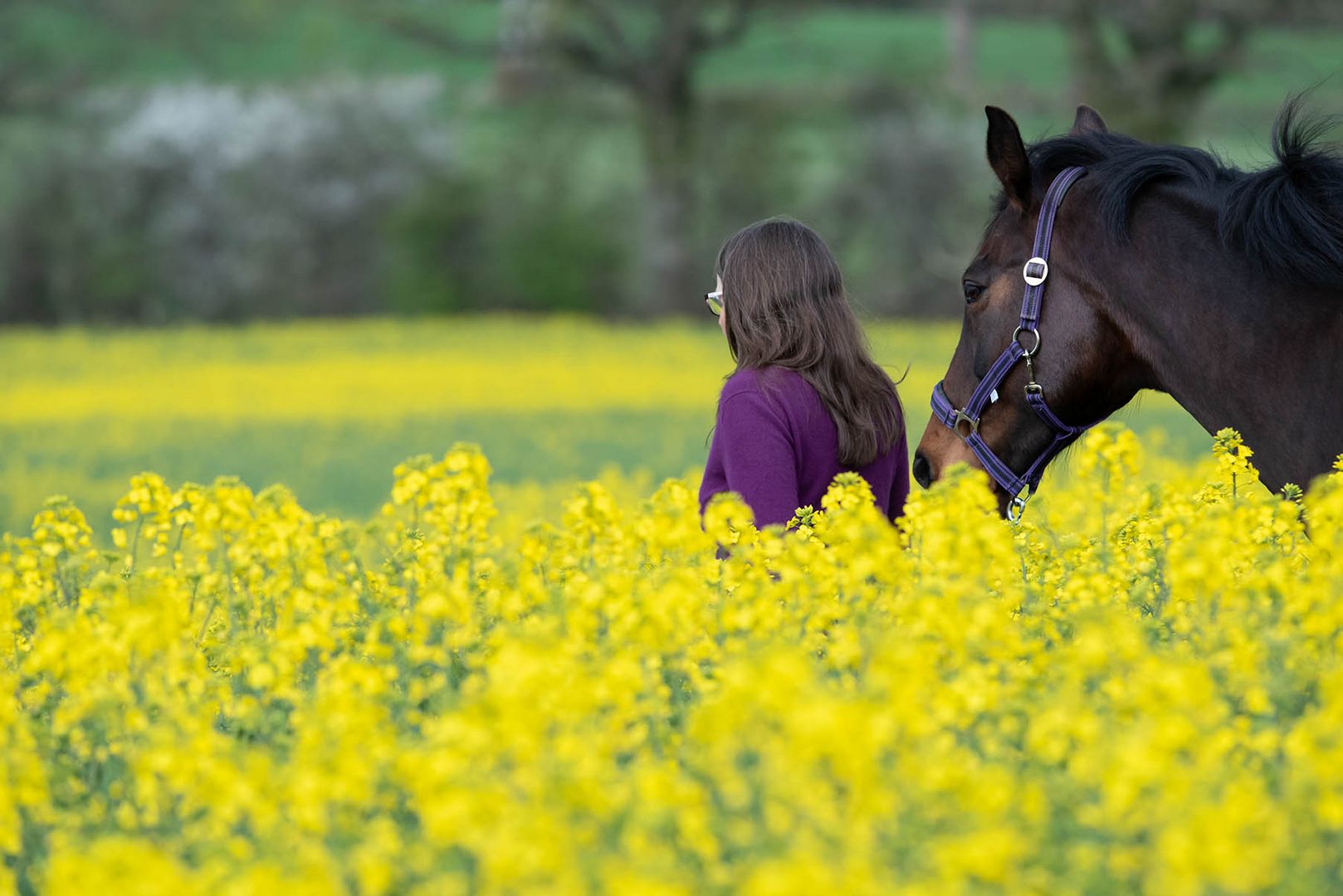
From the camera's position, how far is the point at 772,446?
4629 millimetres

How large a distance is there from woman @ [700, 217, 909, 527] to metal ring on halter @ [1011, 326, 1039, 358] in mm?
410

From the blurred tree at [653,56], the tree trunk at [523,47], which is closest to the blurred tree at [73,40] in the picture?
the blurred tree at [653,56]

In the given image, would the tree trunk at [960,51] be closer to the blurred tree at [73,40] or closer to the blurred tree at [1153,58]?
the blurred tree at [1153,58]

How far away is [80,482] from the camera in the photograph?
13.3 meters

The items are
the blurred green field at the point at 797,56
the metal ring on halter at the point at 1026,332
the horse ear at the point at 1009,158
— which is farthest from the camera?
the blurred green field at the point at 797,56

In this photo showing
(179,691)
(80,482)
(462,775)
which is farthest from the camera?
(80,482)

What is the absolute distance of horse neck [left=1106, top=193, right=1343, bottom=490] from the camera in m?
4.27

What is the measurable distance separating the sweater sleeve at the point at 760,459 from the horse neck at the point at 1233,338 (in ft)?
3.34

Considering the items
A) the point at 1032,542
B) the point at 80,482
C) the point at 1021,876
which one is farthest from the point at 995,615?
the point at 80,482

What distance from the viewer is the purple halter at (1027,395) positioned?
464 centimetres

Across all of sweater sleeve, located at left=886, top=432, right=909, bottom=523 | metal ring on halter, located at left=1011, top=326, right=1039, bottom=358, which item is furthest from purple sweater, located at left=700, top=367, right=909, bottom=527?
metal ring on halter, located at left=1011, top=326, right=1039, bottom=358

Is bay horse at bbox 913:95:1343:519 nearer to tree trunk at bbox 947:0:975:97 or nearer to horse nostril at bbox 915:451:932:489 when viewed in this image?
horse nostril at bbox 915:451:932:489

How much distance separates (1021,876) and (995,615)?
643 mm

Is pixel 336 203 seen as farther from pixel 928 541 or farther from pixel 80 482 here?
pixel 928 541
